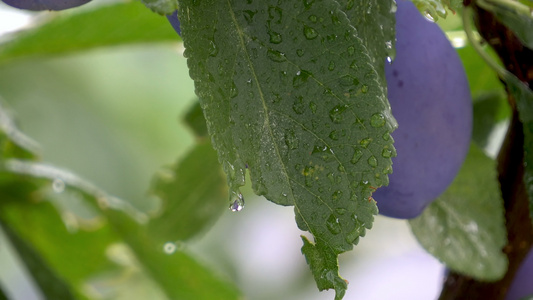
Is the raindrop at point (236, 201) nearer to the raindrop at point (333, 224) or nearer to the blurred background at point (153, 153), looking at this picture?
the raindrop at point (333, 224)

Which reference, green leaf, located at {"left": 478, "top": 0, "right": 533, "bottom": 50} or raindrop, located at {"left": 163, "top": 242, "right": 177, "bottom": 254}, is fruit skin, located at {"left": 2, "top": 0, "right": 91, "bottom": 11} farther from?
raindrop, located at {"left": 163, "top": 242, "right": 177, "bottom": 254}

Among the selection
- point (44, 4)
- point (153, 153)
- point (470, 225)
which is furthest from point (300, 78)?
point (153, 153)

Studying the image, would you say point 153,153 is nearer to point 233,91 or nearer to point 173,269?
point 173,269

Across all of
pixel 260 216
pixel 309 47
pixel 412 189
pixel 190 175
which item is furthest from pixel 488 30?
pixel 260 216

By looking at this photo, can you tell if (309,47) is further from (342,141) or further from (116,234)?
(116,234)

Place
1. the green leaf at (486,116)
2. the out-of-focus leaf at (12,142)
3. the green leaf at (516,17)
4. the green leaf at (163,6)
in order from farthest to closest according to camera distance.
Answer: the out-of-focus leaf at (12,142) → the green leaf at (486,116) → the green leaf at (516,17) → the green leaf at (163,6)

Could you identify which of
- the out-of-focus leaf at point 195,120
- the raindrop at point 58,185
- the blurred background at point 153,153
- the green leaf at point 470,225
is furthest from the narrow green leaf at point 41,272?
the blurred background at point 153,153
